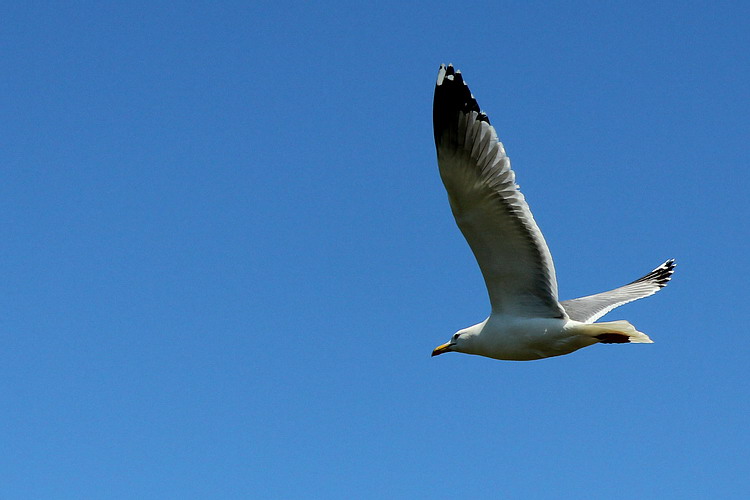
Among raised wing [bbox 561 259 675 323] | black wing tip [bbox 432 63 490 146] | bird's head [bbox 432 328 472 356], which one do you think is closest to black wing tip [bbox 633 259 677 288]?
raised wing [bbox 561 259 675 323]

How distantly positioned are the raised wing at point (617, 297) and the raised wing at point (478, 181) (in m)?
1.62

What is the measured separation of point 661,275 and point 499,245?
521 cm

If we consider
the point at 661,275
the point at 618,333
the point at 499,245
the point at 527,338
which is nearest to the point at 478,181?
the point at 499,245

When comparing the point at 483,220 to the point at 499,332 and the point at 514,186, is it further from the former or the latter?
the point at 499,332

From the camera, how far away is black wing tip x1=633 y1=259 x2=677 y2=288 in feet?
40.8

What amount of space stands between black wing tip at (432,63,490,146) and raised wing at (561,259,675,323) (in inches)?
107

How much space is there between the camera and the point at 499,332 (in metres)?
8.74

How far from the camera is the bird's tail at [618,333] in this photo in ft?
26.3

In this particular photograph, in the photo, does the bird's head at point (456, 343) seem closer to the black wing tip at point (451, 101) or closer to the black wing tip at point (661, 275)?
the black wing tip at point (451, 101)

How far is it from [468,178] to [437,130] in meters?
0.51

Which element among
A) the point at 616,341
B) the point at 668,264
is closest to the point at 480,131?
the point at 616,341

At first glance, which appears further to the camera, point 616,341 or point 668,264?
point 668,264

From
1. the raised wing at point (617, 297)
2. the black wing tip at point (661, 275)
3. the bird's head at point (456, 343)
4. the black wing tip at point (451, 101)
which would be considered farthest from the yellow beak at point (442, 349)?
the black wing tip at point (661, 275)

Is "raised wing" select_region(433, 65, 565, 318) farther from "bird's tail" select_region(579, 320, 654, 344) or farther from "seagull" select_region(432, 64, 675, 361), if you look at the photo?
"bird's tail" select_region(579, 320, 654, 344)
